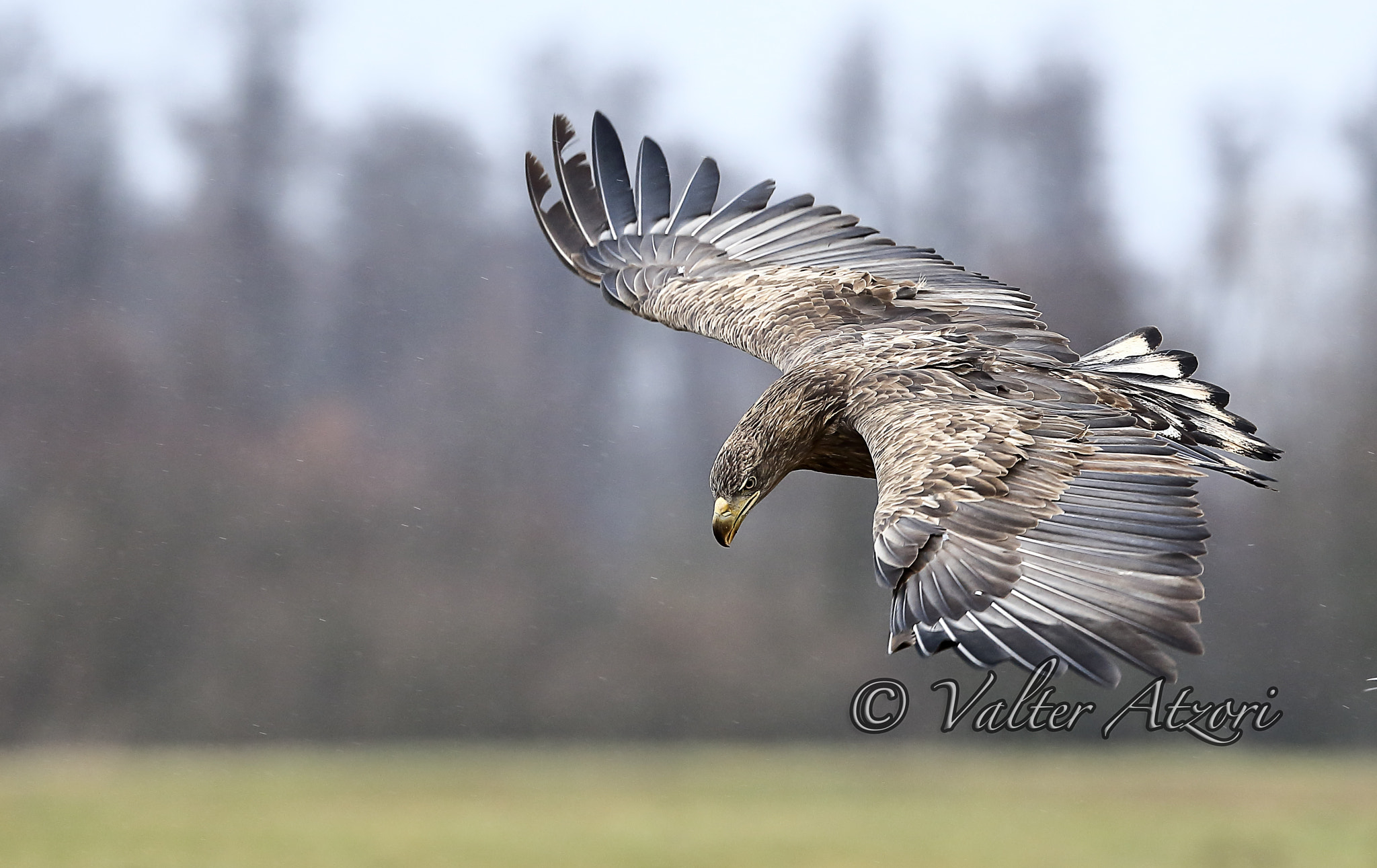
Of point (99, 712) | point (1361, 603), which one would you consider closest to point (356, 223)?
point (99, 712)

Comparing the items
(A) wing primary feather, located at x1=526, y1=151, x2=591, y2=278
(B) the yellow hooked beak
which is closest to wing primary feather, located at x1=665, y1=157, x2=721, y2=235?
(A) wing primary feather, located at x1=526, y1=151, x2=591, y2=278

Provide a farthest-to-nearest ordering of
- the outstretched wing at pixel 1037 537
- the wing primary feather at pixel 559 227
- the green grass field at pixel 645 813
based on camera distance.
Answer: the green grass field at pixel 645 813
the wing primary feather at pixel 559 227
the outstretched wing at pixel 1037 537

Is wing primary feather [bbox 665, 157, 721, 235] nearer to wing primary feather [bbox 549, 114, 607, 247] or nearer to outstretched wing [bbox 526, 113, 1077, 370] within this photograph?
outstretched wing [bbox 526, 113, 1077, 370]

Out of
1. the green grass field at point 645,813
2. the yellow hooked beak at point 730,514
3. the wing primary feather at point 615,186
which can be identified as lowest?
the green grass field at point 645,813

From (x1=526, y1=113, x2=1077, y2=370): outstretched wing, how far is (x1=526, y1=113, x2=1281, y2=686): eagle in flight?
12 millimetres

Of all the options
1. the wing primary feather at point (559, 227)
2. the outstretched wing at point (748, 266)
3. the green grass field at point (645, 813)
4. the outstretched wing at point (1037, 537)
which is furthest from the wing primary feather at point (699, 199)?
the green grass field at point (645, 813)

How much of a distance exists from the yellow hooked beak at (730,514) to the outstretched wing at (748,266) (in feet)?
2.86

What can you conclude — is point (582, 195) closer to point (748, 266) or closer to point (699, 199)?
point (699, 199)

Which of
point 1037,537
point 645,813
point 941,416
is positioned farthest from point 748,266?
point 645,813

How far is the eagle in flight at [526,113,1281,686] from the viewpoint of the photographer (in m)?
4.37

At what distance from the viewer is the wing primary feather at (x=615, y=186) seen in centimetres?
794

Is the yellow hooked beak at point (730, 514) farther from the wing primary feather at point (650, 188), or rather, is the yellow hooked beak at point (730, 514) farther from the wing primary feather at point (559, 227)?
the wing primary feather at point (650, 188)

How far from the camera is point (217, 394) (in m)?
37.7

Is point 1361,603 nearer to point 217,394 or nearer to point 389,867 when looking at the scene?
point 389,867
